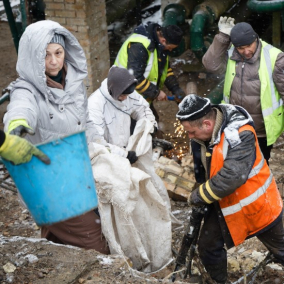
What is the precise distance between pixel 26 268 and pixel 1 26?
1029 centimetres

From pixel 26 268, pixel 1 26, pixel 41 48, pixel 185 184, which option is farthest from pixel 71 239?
pixel 1 26

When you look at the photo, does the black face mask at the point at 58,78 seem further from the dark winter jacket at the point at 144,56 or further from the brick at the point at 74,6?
the brick at the point at 74,6

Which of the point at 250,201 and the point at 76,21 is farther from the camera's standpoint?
the point at 76,21

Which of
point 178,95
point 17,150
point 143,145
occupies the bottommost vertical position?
point 178,95

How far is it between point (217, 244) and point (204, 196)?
0.53m

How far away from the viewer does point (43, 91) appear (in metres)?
3.01

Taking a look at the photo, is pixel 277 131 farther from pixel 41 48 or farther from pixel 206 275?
pixel 41 48

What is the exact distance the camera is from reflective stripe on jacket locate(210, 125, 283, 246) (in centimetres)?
354

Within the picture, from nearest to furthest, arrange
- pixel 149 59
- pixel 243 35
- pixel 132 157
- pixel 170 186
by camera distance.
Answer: pixel 132 157 < pixel 243 35 < pixel 170 186 < pixel 149 59

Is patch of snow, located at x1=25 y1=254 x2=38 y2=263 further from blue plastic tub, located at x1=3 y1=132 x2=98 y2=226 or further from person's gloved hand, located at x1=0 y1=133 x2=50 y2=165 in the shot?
person's gloved hand, located at x1=0 y1=133 x2=50 y2=165

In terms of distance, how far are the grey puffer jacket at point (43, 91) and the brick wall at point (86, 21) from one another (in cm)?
333

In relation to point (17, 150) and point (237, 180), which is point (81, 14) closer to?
point (237, 180)

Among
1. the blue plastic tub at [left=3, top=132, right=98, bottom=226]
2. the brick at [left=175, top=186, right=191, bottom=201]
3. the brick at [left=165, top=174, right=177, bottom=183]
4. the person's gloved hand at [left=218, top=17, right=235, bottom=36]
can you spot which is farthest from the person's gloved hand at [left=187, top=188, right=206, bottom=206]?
the person's gloved hand at [left=218, top=17, right=235, bottom=36]

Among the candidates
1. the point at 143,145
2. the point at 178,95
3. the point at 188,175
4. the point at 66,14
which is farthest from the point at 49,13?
the point at 143,145
